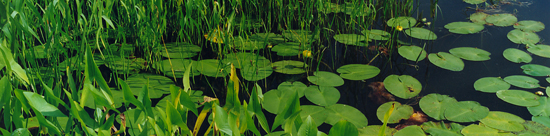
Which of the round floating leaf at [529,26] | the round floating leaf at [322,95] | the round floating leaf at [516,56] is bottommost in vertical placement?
the round floating leaf at [322,95]

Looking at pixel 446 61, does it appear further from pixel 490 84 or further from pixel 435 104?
pixel 435 104

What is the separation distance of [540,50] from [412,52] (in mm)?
703

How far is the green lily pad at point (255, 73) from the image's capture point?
1771 mm

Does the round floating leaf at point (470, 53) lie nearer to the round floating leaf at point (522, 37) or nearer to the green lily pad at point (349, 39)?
the round floating leaf at point (522, 37)

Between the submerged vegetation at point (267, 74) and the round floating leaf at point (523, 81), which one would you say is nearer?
the submerged vegetation at point (267, 74)

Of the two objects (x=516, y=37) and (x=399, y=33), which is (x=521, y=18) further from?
(x=399, y=33)

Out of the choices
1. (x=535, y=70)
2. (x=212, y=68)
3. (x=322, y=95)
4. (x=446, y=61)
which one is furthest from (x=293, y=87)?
(x=535, y=70)

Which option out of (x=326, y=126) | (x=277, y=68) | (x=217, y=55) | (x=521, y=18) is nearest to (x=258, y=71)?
(x=277, y=68)

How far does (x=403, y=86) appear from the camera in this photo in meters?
1.71

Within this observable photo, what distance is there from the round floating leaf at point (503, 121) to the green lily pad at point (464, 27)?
88 centimetres

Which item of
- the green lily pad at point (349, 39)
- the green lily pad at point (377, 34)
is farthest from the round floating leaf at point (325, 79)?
the green lily pad at point (377, 34)

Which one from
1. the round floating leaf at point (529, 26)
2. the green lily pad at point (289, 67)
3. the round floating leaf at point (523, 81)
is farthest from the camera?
the round floating leaf at point (529, 26)

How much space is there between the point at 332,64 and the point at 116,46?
123 centimetres

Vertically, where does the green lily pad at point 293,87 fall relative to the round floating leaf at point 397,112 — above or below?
above
